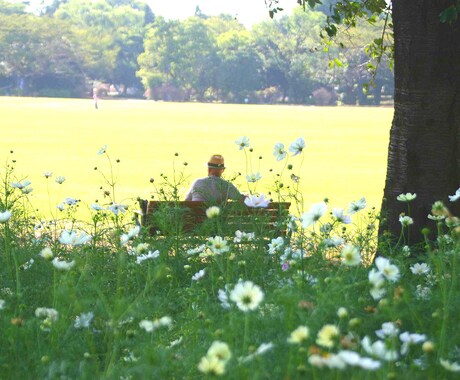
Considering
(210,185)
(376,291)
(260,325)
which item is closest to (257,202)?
(260,325)

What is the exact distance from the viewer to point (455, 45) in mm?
6109

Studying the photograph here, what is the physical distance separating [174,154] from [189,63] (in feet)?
303

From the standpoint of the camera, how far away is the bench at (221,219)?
5297 mm

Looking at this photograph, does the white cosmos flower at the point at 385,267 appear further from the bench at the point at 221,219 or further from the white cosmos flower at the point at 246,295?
the bench at the point at 221,219

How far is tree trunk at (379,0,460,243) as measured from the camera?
6.11m

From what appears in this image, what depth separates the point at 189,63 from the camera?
9881cm

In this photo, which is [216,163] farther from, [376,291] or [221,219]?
[376,291]

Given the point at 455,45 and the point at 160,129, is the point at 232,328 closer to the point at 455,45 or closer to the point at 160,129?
the point at 455,45

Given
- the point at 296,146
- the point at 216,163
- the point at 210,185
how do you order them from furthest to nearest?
the point at 216,163 < the point at 210,185 < the point at 296,146

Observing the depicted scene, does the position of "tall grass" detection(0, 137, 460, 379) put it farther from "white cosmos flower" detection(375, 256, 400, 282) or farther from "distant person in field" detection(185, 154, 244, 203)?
"distant person in field" detection(185, 154, 244, 203)

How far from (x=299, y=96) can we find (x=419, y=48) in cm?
8726

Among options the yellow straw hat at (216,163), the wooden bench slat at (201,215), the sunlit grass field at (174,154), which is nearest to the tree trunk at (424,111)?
the wooden bench slat at (201,215)

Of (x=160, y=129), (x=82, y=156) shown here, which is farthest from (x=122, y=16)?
(x=82, y=156)

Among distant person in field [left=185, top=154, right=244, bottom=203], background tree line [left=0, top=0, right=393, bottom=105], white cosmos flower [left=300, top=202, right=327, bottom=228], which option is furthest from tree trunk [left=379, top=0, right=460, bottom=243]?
background tree line [left=0, top=0, right=393, bottom=105]
